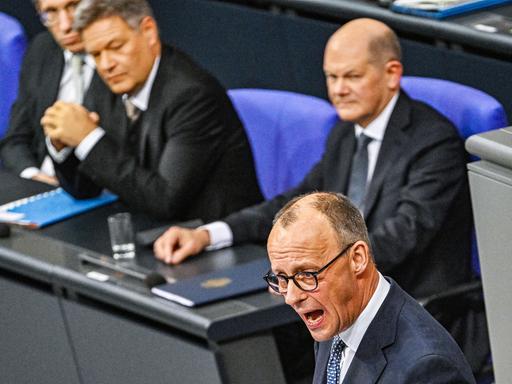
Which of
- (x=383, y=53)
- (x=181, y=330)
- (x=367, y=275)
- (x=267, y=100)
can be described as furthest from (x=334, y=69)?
(x=367, y=275)

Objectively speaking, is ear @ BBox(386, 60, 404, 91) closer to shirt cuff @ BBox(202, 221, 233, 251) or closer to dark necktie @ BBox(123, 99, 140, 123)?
shirt cuff @ BBox(202, 221, 233, 251)

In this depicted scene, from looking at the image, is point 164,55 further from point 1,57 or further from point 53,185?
point 1,57

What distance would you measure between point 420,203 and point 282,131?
2.50 ft

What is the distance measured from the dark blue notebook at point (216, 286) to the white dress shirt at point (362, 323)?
100cm

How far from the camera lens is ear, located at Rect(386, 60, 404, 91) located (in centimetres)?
374

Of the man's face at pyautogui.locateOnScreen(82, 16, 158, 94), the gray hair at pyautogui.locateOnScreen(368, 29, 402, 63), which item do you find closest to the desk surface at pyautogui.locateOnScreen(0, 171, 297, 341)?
the man's face at pyautogui.locateOnScreen(82, 16, 158, 94)

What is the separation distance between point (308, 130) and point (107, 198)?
65 centimetres

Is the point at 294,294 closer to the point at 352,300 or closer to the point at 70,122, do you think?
the point at 352,300

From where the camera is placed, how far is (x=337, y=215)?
228 centimetres

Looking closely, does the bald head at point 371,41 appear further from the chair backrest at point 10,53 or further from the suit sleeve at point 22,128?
the chair backrest at point 10,53

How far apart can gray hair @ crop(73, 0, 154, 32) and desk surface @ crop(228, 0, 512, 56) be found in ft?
2.43

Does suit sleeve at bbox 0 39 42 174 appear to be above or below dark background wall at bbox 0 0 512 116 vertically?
below

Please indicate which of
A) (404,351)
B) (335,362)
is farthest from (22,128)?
(404,351)

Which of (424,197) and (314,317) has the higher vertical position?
(314,317)
